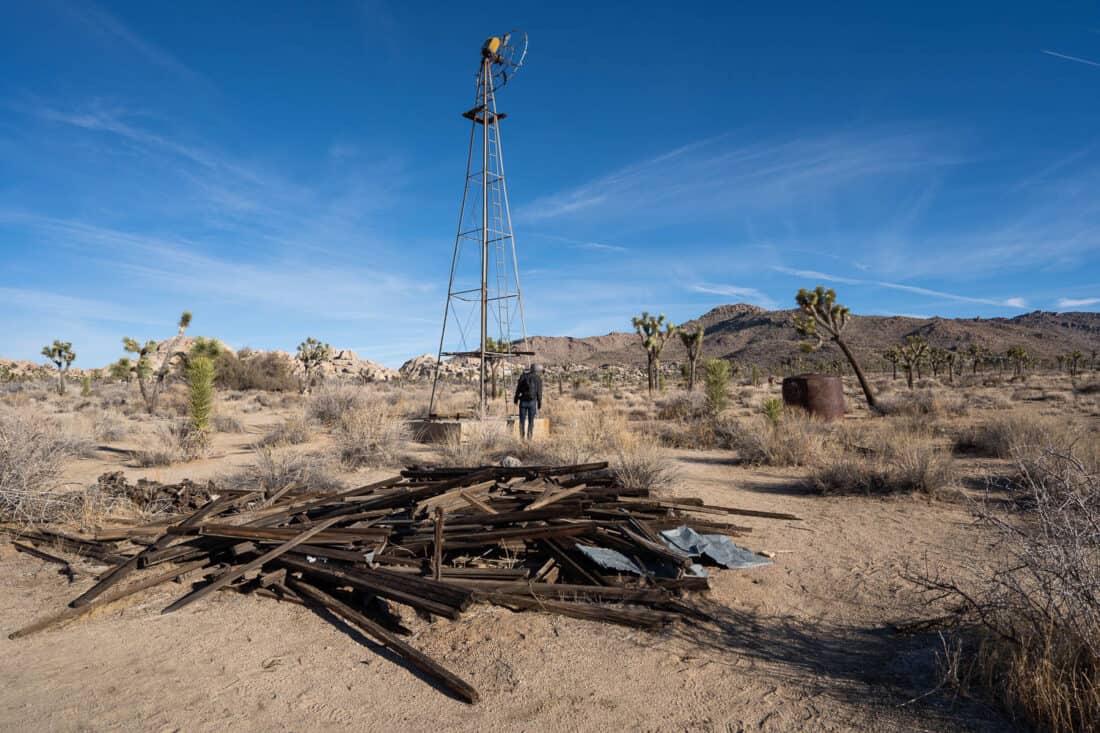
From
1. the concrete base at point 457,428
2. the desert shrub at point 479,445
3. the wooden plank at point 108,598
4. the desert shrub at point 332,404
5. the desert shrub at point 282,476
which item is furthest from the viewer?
the desert shrub at point 332,404

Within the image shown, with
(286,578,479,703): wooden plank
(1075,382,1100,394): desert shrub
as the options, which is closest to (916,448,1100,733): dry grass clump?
(286,578,479,703): wooden plank

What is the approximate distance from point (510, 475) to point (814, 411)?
11862 millimetres

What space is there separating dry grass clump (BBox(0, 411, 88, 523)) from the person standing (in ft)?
25.0

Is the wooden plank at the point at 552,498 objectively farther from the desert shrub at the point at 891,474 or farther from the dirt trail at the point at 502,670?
the desert shrub at the point at 891,474

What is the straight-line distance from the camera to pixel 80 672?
3.58 metres

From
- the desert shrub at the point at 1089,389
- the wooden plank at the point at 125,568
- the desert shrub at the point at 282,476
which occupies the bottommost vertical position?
the wooden plank at the point at 125,568

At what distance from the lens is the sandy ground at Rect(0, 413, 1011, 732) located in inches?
120

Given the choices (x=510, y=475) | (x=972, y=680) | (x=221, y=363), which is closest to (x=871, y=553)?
(x=972, y=680)

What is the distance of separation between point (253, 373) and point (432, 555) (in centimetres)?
3796

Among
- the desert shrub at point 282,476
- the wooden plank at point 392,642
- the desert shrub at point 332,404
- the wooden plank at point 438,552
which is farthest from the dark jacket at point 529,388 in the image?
the wooden plank at point 392,642

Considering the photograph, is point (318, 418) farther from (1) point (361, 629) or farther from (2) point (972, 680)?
(2) point (972, 680)

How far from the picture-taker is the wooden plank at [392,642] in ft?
10.8

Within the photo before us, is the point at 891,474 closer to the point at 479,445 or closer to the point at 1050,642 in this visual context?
the point at 1050,642

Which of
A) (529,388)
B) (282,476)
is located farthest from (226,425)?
(282,476)
